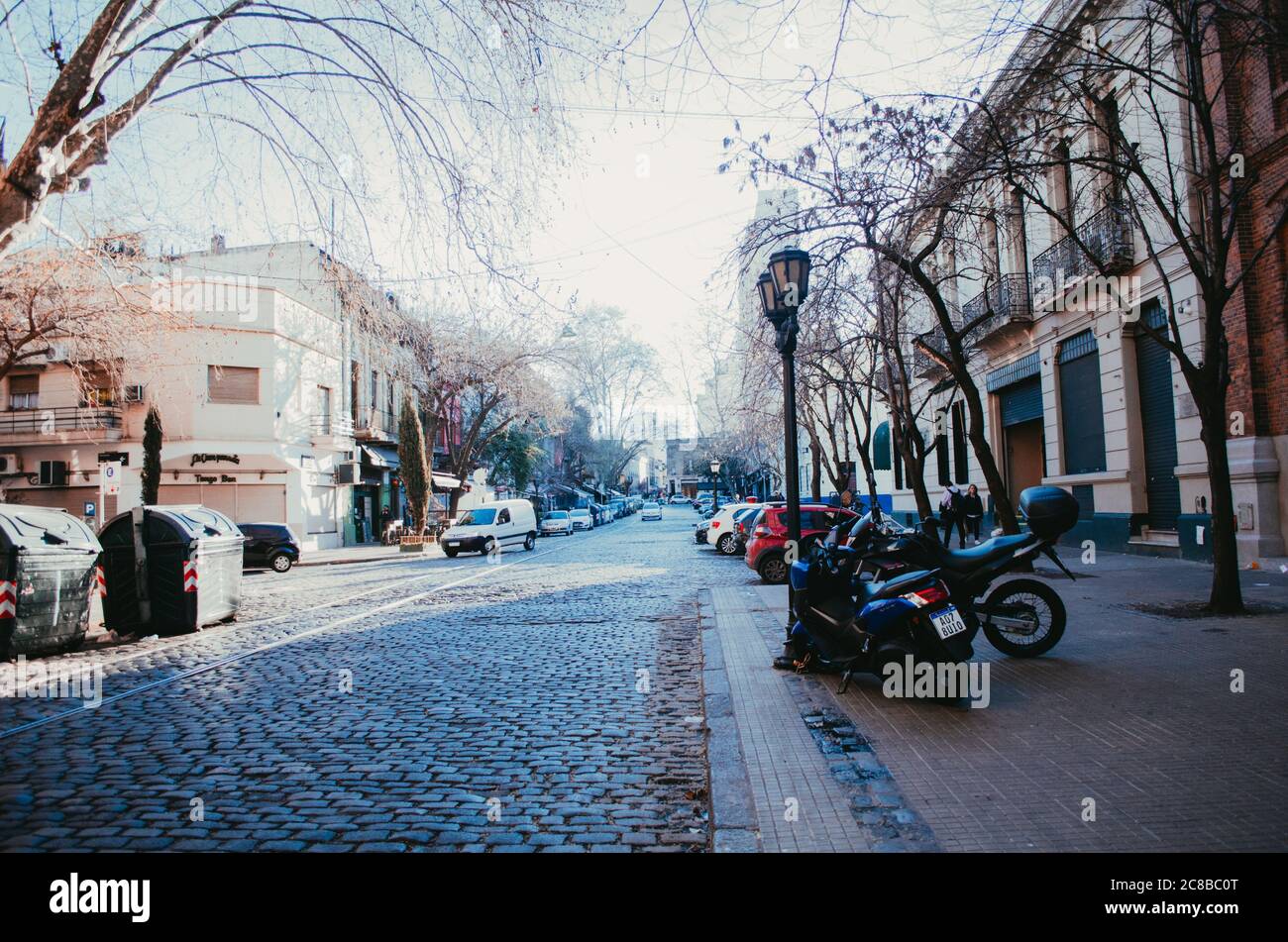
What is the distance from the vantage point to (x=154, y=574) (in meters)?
10.6

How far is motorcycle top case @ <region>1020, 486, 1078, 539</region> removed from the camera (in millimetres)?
6801

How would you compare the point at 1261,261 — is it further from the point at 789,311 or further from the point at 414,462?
the point at 414,462

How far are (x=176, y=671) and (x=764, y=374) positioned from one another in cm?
1459

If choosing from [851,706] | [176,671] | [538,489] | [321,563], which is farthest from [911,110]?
[538,489]

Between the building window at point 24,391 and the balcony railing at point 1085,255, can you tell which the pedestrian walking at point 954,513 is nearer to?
the balcony railing at point 1085,255

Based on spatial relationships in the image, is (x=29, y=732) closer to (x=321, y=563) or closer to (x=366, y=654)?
(x=366, y=654)

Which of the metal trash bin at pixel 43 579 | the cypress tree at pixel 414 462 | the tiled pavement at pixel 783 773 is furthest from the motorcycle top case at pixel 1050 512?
the cypress tree at pixel 414 462

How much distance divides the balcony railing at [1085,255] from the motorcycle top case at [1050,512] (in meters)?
7.25

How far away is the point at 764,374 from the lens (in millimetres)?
19328

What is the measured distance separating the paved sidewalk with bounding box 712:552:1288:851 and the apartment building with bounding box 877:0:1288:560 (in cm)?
460

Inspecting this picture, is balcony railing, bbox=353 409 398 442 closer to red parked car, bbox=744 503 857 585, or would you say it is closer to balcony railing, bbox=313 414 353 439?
balcony railing, bbox=313 414 353 439

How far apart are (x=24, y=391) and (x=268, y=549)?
1456 cm

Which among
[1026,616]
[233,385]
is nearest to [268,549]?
[233,385]

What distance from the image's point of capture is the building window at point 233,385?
27.7 meters
